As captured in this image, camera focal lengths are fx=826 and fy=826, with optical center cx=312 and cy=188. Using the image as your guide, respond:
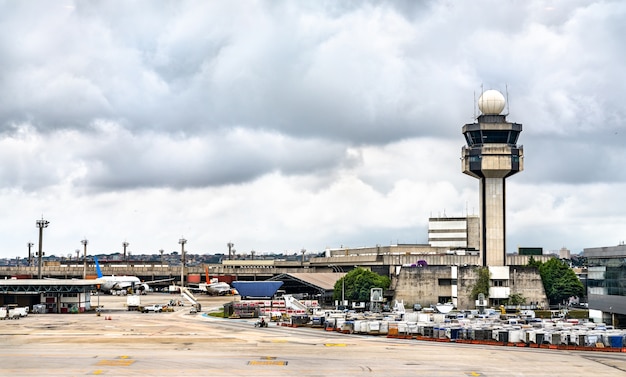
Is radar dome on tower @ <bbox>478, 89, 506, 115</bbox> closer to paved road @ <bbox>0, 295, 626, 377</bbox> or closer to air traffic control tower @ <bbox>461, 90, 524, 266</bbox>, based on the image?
air traffic control tower @ <bbox>461, 90, 524, 266</bbox>

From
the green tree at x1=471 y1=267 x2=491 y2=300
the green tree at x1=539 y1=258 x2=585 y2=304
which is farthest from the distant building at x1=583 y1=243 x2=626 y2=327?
the green tree at x1=539 y1=258 x2=585 y2=304

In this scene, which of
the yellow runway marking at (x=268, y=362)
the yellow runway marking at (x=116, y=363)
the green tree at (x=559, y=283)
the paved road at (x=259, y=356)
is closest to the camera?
the paved road at (x=259, y=356)

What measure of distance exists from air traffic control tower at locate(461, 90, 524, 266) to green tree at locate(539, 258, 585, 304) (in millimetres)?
12495

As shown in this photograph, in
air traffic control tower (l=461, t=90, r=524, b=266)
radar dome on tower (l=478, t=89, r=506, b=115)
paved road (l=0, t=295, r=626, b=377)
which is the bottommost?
paved road (l=0, t=295, r=626, b=377)

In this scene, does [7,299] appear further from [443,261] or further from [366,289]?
[443,261]

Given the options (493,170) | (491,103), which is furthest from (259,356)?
(491,103)

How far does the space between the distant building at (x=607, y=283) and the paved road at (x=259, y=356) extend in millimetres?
28677

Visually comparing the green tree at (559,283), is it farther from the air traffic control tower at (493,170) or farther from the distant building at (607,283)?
the distant building at (607,283)

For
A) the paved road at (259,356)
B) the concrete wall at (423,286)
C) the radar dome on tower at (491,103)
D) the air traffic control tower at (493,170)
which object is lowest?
the paved road at (259,356)

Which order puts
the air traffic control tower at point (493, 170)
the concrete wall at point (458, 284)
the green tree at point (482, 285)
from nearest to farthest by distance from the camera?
the green tree at point (482, 285) < the concrete wall at point (458, 284) < the air traffic control tower at point (493, 170)

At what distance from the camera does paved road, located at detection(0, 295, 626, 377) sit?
71688mm

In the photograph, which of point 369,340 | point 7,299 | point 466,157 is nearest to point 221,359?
point 369,340

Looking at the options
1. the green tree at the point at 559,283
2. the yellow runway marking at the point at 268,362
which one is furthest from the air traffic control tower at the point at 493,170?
the yellow runway marking at the point at 268,362

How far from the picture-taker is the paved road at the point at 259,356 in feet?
235
